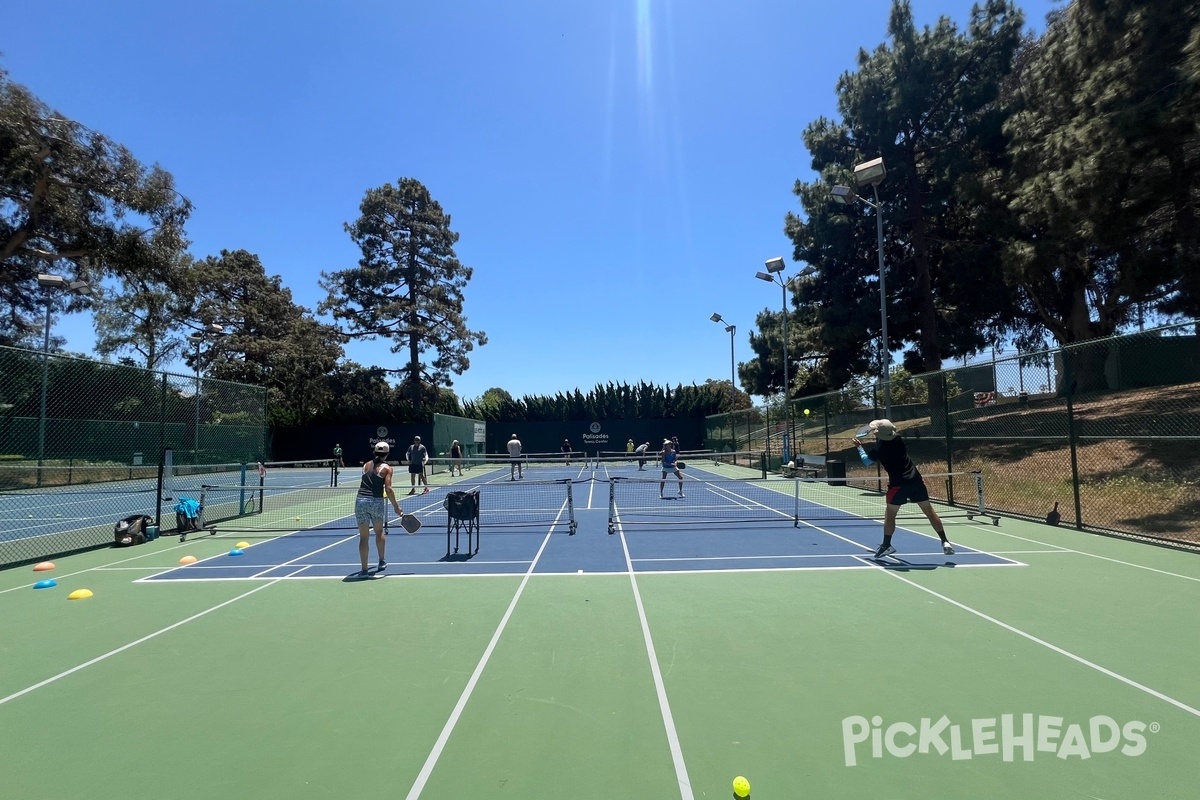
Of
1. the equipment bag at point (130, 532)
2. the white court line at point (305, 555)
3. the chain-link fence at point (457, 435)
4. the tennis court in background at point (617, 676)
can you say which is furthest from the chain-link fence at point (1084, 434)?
the chain-link fence at point (457, 435)

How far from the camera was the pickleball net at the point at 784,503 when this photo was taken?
40.0 feet

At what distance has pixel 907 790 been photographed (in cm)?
314

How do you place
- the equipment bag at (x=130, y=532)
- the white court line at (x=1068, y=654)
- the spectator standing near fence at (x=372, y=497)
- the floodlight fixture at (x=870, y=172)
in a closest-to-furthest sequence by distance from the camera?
the white court line at (x=1068, y=654), the spectator standing near fence at (x=372, y=497), the equipment bag at (x=130, y=532), the floodlight fixture at (x=870, y=172)

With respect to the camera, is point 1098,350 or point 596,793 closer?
point 596,793

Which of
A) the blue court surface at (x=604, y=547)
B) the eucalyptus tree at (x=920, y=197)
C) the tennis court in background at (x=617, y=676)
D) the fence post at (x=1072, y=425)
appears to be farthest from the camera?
the eucalyptus tree at (x=920, y=197)

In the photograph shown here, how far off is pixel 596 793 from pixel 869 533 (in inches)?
349

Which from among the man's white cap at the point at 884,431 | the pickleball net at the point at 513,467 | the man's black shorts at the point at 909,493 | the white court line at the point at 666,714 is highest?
the man's white cap at the point at 884,431

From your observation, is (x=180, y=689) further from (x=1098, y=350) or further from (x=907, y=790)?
(x=1098, y=350)

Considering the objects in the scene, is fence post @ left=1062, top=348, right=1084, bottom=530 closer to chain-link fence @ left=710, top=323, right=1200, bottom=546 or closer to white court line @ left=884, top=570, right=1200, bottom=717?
chain-link fence @ left=710, top=323, right=1200, bottom=546

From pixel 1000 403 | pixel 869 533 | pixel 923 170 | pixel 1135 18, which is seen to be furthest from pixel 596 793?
pixel 923 170

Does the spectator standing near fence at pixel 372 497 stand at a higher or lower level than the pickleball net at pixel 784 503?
higher

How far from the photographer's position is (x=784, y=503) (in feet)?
50.8

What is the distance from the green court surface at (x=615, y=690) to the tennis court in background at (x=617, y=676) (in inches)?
0.9

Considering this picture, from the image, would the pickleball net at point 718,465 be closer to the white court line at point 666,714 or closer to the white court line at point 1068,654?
the white court line at point 1068,654
